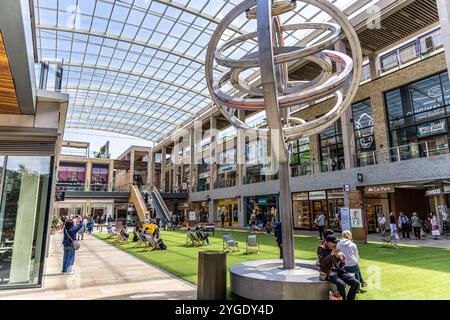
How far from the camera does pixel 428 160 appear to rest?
16.9m

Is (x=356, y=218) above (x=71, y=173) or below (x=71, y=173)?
below

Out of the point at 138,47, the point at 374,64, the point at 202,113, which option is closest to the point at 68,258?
the point at 374,64

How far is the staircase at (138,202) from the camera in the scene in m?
36.8

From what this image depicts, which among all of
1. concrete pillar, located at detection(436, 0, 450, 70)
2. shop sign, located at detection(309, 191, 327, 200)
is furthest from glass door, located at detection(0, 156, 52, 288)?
shop sign, located at detection(309, 191, 327, 200)

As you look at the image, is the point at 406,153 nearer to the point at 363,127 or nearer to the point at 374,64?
the point at 363,127

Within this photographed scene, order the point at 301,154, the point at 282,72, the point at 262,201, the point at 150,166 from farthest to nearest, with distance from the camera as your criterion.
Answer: the point at 150,166 → the point at 262,201 → the point at 301,154 → the point at 282,72

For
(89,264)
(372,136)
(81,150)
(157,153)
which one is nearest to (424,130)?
(372,136)

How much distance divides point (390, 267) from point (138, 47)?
29.0 meters

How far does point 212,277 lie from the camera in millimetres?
6281

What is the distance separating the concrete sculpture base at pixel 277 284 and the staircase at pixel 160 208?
27138 millimetres

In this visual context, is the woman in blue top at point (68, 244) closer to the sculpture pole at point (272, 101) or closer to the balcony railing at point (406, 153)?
the sculpture pole at point (272, 101)

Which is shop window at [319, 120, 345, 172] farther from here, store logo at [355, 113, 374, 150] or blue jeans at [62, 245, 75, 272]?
blue jeans at [62, 245, 75, 272]
